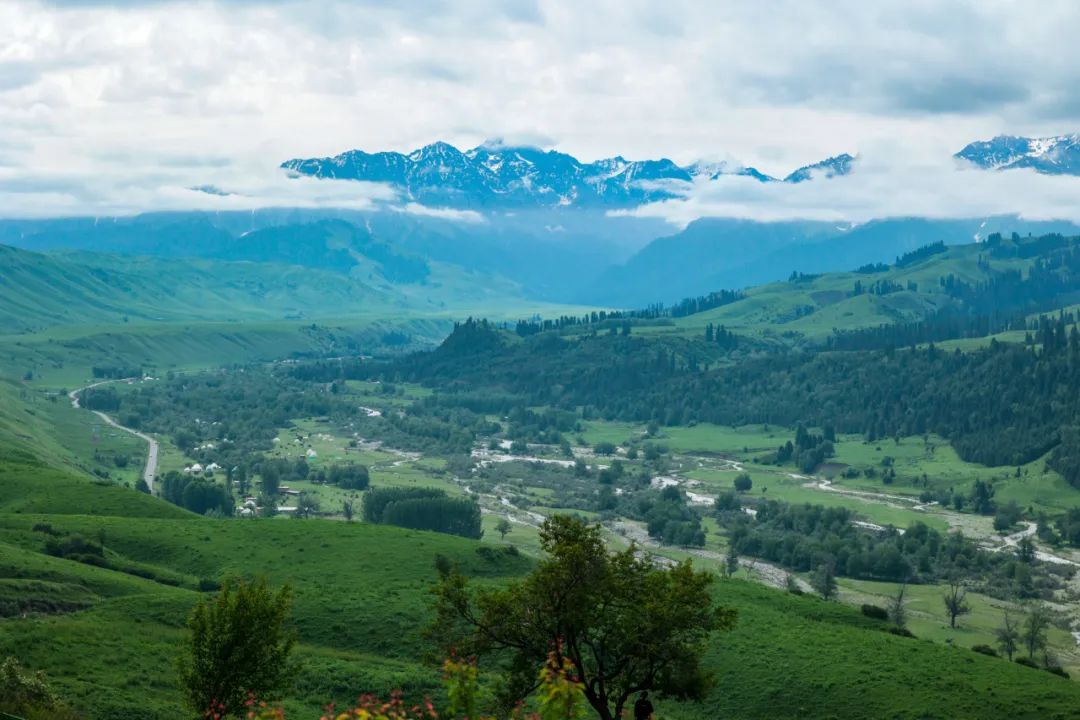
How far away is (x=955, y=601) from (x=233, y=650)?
374 ft

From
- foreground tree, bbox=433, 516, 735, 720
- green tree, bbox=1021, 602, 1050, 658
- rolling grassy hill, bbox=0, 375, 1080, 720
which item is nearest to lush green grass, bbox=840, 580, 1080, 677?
green tree, bbox=1021, 602, 1050, 658

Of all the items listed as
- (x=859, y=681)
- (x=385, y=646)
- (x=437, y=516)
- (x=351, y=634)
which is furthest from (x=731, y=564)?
(x=385, y=646)

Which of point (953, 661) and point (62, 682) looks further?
point (953, 661)

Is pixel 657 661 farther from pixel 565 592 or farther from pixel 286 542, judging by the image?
pixel 286 542

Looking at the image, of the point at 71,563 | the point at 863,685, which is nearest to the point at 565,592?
the point at 863,685

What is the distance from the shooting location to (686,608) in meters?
54.3

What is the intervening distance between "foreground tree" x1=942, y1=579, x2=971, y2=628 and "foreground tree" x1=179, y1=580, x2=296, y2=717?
353ft

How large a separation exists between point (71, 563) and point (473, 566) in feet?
135

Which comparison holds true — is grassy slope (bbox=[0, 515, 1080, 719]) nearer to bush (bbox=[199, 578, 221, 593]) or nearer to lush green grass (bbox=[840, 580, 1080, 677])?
bush (bbox=[199, 578, 221, 593])

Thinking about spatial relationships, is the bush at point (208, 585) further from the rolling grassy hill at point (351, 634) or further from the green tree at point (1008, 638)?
the green tree at point (1008, 638)

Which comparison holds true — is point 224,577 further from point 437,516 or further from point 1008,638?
point 1008,638

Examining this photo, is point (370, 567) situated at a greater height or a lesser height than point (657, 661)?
lesser

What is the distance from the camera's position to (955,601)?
149 meters

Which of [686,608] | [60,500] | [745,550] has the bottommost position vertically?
[745,550]
